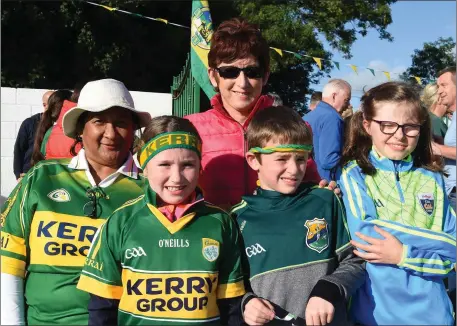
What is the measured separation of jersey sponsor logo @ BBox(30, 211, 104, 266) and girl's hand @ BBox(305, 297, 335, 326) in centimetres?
89

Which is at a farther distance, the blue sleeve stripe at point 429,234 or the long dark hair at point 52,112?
the long dark hair at point 52,112

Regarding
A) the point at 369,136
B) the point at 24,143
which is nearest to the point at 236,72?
the point at 369,136

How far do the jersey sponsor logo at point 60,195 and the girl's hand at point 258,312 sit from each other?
0.85 m

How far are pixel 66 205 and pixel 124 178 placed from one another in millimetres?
280

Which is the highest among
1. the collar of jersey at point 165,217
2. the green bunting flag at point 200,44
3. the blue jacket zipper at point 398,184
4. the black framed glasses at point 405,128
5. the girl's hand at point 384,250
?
the green bunting flag at point 200,44

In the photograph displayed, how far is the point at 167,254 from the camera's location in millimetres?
2076

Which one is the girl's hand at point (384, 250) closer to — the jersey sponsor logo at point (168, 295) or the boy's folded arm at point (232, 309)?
the boy's folded arm at point (232, 309)

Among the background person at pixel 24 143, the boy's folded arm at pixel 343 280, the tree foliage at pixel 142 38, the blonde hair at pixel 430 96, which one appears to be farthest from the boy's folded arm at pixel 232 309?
the tree foliage at pixel 142 38

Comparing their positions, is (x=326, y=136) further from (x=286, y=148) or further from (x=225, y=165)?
(x=286, y=148)

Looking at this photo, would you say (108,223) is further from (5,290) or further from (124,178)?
(5,290)

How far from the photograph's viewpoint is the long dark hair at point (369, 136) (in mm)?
2465

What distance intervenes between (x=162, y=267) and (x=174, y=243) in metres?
0.10

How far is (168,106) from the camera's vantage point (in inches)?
338

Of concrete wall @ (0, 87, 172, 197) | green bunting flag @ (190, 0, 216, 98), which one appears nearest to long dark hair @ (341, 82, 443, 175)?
green bunting flag @ (190, 0, 216, 98)
